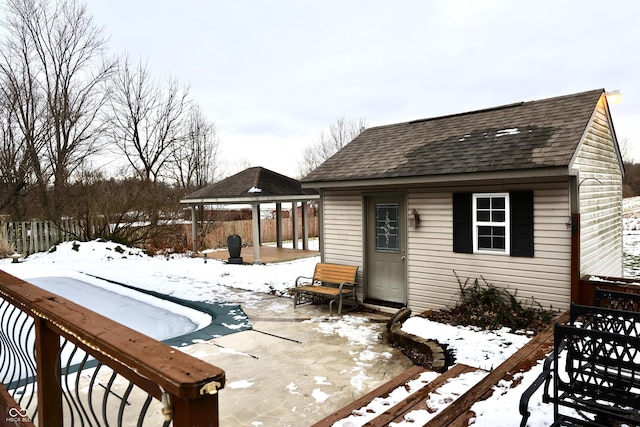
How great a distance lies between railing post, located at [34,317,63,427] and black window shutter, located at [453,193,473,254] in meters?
6.41

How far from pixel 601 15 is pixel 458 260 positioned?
34.4ft

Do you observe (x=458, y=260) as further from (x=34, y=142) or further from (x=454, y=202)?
(x=34, y=142)

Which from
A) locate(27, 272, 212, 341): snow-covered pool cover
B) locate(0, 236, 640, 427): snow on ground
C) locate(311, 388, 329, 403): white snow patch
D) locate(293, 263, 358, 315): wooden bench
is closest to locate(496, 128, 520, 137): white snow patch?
locate(0, 236, 640, 427): snow on ground

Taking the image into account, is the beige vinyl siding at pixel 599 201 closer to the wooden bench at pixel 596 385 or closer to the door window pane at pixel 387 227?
the door window pane at pixel 387 227

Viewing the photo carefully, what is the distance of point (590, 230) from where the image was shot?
702 cm

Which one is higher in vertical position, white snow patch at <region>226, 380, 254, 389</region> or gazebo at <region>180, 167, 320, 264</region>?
gazebo at <region>180, 167, 320, 264</region>

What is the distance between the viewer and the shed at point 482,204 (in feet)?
20.8

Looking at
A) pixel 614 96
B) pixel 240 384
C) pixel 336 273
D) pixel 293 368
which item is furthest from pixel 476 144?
pixel 240 384

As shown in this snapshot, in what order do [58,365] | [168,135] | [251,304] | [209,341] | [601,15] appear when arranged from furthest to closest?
1. [168,135]
2. [601,15]
3. [251,304]
4. [209,341]
5. [58,365]

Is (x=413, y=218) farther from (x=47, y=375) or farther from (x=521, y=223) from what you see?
(x=47, y=375)

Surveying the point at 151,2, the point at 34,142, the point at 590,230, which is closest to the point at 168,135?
the point at 34,142

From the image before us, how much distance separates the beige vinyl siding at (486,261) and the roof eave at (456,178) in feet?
1.44

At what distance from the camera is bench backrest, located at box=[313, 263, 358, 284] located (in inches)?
328

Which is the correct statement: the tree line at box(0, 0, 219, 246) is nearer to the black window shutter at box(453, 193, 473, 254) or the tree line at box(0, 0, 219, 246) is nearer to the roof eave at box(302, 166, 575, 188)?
the roof eave at box(302, 166, 575, 188)
